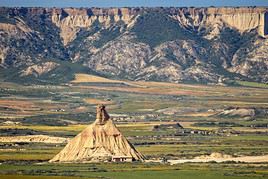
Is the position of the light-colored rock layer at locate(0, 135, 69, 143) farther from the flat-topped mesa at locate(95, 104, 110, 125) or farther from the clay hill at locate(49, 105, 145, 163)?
the clay hill at locate(49, 105, 145, 163)

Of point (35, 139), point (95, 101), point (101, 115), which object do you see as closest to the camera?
point (101, 115)

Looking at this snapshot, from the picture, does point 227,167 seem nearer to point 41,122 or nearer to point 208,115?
point 41,122

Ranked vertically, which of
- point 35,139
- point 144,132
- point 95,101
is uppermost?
Result: point 35,139

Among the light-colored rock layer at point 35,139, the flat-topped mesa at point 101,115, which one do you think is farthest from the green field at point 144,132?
the flat-topped mesa at point 101,115

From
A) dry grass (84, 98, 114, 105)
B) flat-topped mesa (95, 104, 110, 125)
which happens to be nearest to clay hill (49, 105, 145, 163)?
flat-topped mesa (95, 104, 110, 125)

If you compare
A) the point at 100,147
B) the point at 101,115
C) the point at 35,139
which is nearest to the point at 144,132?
→ the point at 35,139

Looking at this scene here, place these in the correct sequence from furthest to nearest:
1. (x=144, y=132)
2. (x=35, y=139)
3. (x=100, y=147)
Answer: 1. (x=144, y=132)
2. (x=35, y=139)
3. (x=100, y=147)

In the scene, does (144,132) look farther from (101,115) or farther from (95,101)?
(95,101)

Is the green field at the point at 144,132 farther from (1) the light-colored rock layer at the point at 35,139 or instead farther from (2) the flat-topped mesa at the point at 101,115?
(2) the flat-topped mesa at the point at 101,115

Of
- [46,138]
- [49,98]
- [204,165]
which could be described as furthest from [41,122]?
[204,165]
